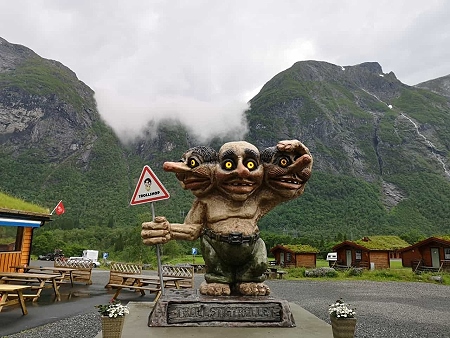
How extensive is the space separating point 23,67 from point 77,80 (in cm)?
2158

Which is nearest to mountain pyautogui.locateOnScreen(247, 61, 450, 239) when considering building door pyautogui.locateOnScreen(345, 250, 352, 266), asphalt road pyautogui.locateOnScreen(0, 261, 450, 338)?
building door pyautogui.locateOnScreen(345, 250, 352, 266)

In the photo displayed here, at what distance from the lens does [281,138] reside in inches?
4085

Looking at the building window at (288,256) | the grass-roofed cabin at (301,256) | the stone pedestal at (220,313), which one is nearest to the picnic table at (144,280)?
the stone pedestal at (220,313)

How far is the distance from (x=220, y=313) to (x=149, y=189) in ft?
6.26

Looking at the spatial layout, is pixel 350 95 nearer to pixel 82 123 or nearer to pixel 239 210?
pixel 82 123

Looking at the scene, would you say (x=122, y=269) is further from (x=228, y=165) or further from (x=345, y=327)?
(x=345, y=327)

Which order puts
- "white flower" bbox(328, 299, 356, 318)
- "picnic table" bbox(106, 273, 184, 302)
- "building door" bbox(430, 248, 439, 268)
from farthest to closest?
"building door" bbox(430, 248, 439, 268), "picnic table" bbox(106, 273, 184, 302), "white flower" bbox(328, 299, 356, 318)

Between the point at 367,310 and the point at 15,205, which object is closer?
the point at 367,310

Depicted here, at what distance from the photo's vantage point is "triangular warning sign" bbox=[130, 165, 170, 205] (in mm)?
4855

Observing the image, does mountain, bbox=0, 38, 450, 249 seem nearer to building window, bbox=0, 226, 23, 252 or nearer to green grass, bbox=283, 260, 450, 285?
green grass, bbox=283, 260, 450, 285

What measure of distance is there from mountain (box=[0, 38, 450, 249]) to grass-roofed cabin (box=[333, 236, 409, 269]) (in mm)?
23466

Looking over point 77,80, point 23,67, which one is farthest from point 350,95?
point 23,67

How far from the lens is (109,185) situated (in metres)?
A: 75.6

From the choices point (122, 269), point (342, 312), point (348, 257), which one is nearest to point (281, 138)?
point (348, 257)
